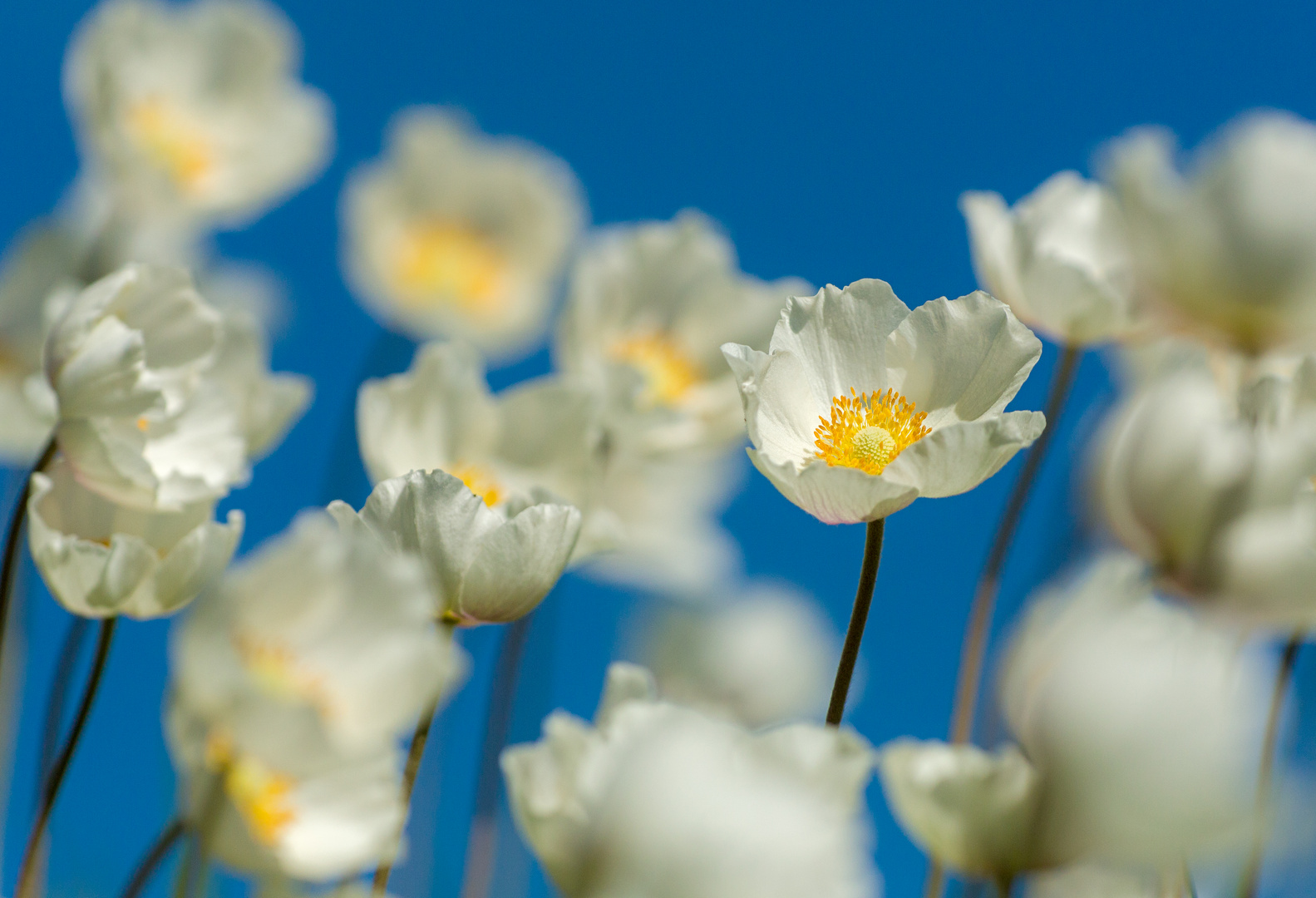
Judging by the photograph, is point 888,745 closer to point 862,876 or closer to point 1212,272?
point 862,876

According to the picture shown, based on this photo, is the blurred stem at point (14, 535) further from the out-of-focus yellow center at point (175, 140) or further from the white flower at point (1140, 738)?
the out-of-focus yellow center at point (175, 140)

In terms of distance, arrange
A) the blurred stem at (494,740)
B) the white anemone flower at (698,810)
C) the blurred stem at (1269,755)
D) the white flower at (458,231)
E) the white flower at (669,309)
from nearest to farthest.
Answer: the white anemone flower at (698,810) → the blurred stem at (1269,755) → the blurred stem at (494,740) → the white flower at (669,309) → the white flower at (458,231)

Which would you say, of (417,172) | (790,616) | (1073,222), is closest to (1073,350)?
(1073,222)

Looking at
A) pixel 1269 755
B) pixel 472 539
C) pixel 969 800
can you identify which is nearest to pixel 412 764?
pixel 472 539

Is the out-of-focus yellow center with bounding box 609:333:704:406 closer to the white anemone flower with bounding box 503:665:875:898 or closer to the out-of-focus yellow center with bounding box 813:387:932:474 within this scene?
the out-of-focus yellow center with bounding box 813:387:932:474

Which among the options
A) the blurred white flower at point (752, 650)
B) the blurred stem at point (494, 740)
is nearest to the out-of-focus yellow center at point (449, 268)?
the blurred white flower at point (752, 650)

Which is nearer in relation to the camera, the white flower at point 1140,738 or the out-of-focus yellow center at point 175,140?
the white flower at point 1140,738

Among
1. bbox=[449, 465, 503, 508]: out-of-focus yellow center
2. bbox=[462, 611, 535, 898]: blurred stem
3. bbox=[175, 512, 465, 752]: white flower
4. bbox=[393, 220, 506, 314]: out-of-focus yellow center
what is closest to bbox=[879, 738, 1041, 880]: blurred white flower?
bbox=[175, 512, 465, 752]: white flower
